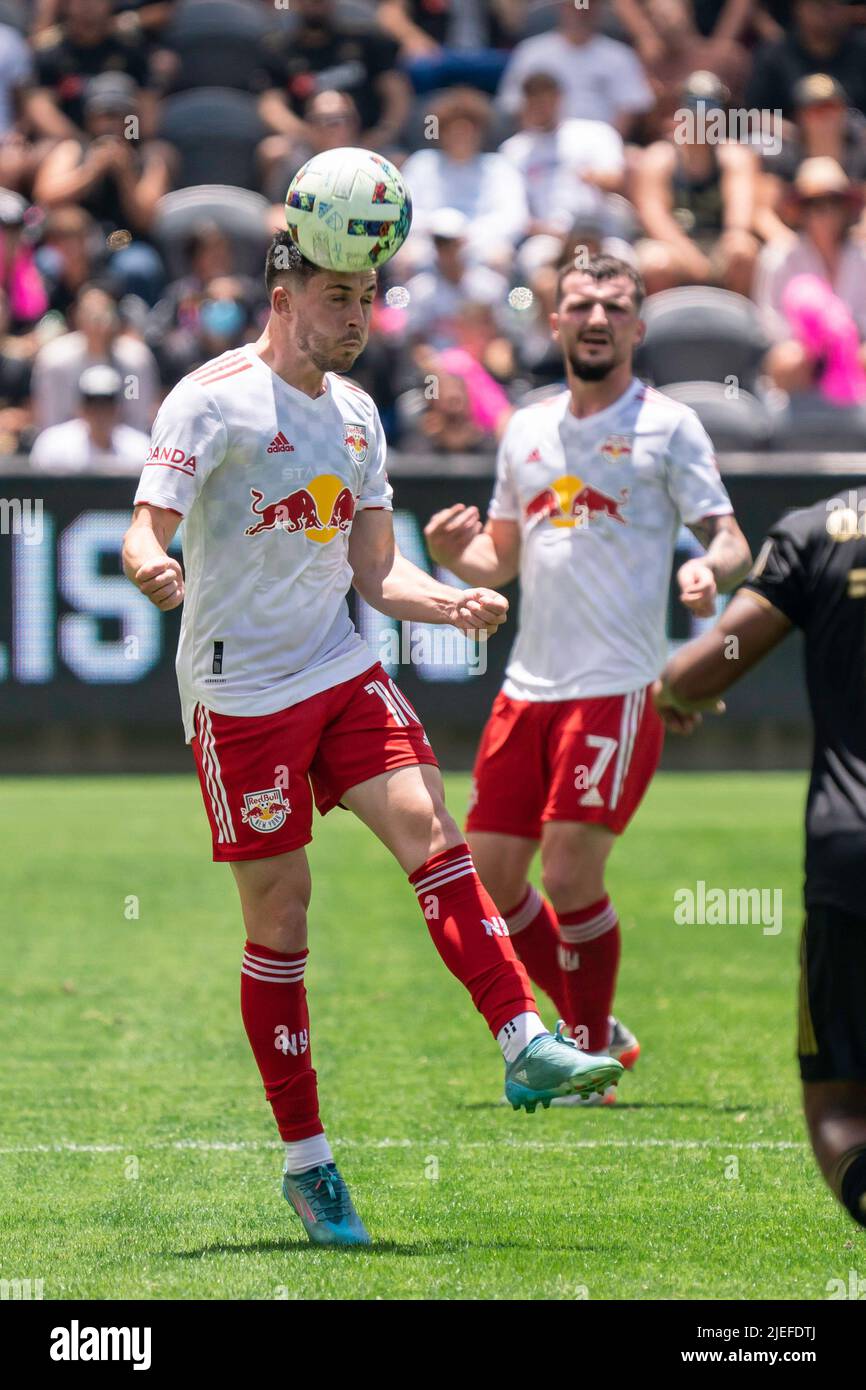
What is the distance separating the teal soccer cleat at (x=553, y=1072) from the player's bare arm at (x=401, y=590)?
106cm

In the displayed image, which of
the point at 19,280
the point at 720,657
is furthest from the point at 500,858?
the point at 19,280

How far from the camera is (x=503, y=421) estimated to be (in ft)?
52.5

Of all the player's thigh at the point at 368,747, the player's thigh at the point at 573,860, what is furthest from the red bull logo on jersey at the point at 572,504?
the player's thigh at the point at 368,747

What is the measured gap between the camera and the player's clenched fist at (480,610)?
547cm

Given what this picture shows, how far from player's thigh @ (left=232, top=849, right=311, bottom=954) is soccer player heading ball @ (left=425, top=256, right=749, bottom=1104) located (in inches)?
74.8

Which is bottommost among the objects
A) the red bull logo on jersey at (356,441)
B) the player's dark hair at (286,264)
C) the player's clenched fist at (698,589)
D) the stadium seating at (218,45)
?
the player's clenched fist at (698,589)

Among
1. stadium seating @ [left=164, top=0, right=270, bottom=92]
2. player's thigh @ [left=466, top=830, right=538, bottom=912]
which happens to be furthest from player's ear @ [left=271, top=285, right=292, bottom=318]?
stadium seating @ [left=164, top=0, right=270, bottom=92]

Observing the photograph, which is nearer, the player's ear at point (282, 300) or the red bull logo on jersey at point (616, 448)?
the player's ear at point (282, 300)

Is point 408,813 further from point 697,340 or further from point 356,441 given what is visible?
point 697,340

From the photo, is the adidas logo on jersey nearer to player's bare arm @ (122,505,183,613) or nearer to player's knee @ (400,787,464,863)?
player's bare arm @ (122,505,183,613)

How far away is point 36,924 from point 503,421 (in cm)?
663

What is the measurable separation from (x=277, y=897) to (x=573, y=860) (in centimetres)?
199

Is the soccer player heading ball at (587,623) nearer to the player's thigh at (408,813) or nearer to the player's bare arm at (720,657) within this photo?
the player's thigh at (408,813)

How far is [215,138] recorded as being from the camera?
1955 centimetres
